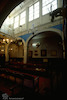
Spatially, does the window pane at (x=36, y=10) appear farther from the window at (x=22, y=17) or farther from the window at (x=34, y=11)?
the window at (x=22, y=17)

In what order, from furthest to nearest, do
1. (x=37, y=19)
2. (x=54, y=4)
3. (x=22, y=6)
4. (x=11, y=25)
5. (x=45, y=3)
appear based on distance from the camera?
(x=11, y=25) < (x=22, y=6) < (x=37, y=19) < (x=45, y=3) < (x=54, y=4)

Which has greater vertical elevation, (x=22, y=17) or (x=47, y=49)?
(x=22, y=17)

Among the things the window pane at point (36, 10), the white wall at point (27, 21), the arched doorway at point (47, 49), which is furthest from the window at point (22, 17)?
the arched doorway at point (47, 49)

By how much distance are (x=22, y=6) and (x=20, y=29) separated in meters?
3.45

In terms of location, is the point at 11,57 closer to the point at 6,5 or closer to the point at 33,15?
the point at 33,15

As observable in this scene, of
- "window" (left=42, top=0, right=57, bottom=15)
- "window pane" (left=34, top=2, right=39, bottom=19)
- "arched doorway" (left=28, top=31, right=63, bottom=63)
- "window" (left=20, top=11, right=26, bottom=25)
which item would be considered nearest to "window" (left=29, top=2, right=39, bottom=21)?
"window pane" (left=34, top=2, right=39, bottom=19)

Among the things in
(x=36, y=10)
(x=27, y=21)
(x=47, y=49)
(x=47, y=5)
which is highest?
(x=36, y=10)

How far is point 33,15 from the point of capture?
25.4 feet

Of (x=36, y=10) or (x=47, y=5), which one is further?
(x=36, y=10)

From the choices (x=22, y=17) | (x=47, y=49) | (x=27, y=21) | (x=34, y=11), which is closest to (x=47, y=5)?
(x=34, y=11)

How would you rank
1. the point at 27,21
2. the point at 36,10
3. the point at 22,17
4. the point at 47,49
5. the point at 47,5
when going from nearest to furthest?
the point at 47,5, the point at 36,10, the point at 27,21, the point at 22,17, the point at 47,49

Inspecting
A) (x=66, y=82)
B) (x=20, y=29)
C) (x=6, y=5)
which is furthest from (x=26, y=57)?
(x=6, y=5)

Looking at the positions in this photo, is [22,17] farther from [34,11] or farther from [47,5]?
[47,5]

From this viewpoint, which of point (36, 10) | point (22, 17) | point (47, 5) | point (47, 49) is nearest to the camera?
point (47, 5)
